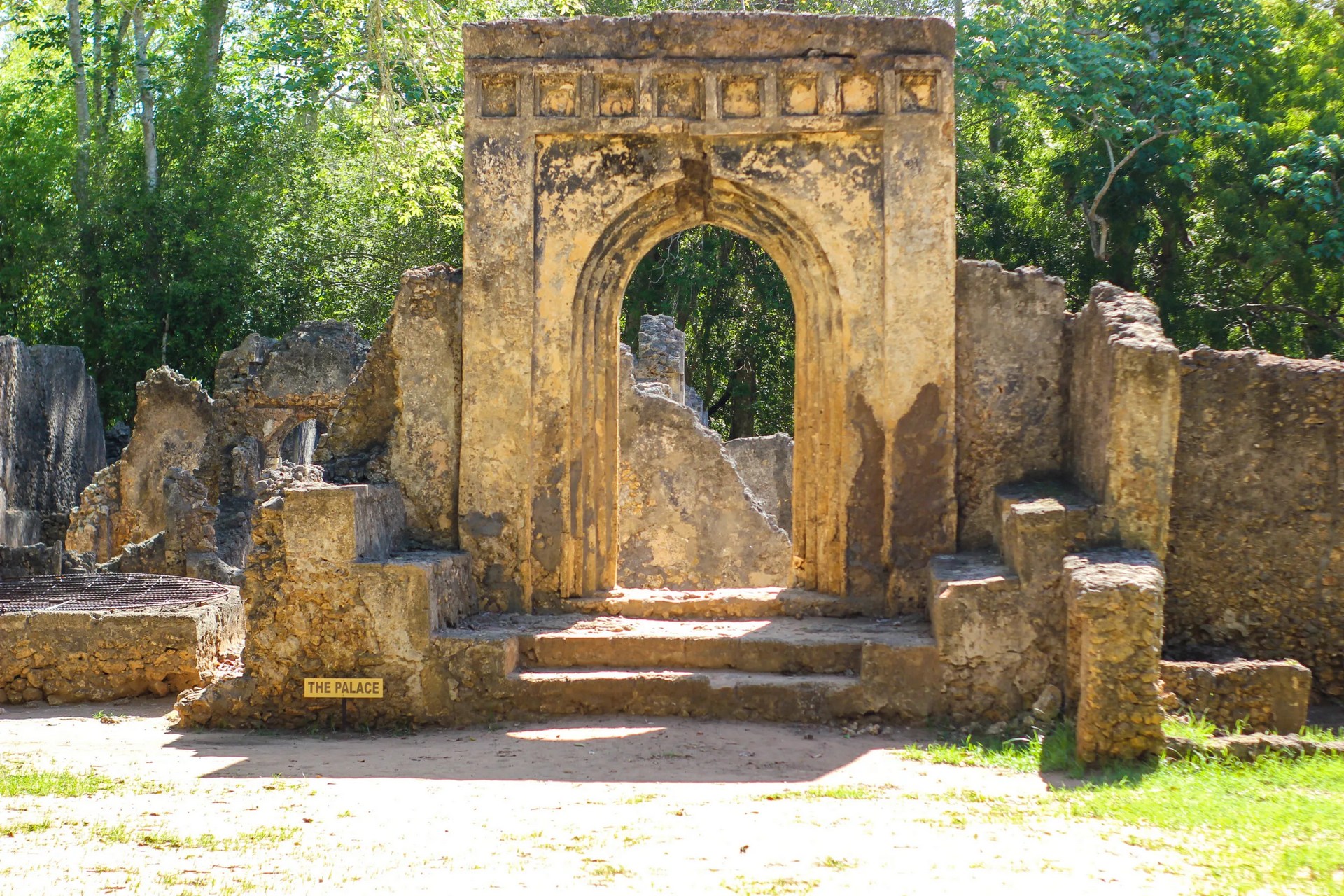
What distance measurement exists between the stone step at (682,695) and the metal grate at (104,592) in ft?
9.78

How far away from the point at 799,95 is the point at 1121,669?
4128mm

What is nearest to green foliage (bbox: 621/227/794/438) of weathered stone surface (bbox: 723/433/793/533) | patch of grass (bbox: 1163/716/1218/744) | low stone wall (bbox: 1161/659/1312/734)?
weathered stone surface (bbox: 723/433/793/533)

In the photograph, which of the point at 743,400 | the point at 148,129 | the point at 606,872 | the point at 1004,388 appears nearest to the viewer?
the point at 606,872

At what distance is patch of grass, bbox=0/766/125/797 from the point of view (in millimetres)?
6379

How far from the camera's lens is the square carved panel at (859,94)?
9008 millimetres

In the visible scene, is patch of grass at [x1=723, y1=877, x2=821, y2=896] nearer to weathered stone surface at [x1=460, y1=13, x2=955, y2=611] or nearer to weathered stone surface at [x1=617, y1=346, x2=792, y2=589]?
weathered stone surface at [x1=460, y1=13, x2=955, y2=611]

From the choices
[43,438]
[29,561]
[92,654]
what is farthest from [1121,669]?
[43,438]

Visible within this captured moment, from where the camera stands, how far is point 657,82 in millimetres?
9039

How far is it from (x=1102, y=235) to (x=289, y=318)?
427 inches

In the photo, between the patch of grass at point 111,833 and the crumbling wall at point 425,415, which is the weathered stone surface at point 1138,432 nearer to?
the crumbling wall at point 425,415

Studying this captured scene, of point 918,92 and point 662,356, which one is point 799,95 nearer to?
point 918,92

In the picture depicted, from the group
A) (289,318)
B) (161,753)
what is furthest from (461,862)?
(289,318)

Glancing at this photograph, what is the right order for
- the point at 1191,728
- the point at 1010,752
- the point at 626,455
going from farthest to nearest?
1. the point at 626,455
2. the point at 1010,752
3. the point at 1191,728

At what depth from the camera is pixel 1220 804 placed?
581cm
